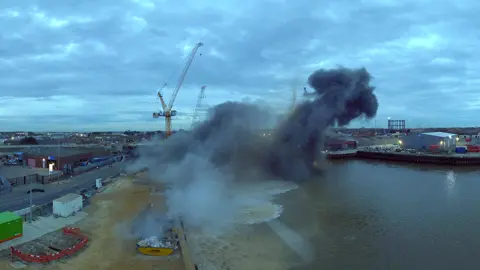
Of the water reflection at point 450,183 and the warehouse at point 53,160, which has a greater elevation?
the warehouse at point 53,160

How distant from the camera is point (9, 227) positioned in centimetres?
1689

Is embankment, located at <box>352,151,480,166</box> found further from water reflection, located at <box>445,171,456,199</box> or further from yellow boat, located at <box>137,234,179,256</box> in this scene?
yellow boat, located at <box>137,234,179,256</box>

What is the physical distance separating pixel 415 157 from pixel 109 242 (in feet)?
199

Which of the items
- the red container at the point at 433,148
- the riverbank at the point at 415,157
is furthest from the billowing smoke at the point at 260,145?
the red container at the point at 433,148

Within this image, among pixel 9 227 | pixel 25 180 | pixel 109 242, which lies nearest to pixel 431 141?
pixel 109 242

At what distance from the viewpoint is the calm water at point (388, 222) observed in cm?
1741

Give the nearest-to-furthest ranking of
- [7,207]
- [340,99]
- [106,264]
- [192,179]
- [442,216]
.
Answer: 1. [106,264]
2. [7,207]
3. [442,216]
4. [192,179]
5. [340,99]

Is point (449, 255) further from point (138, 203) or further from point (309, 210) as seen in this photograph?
point (138, 203)

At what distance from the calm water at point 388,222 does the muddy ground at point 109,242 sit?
778cm

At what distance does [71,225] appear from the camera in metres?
20.3

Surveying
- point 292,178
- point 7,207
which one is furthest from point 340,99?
point 7,207

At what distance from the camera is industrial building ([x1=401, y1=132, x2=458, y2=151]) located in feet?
236

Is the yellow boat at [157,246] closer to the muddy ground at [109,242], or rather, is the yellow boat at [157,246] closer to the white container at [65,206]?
the muddy ground at [109,242]

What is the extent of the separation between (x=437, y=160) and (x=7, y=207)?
212 ft
